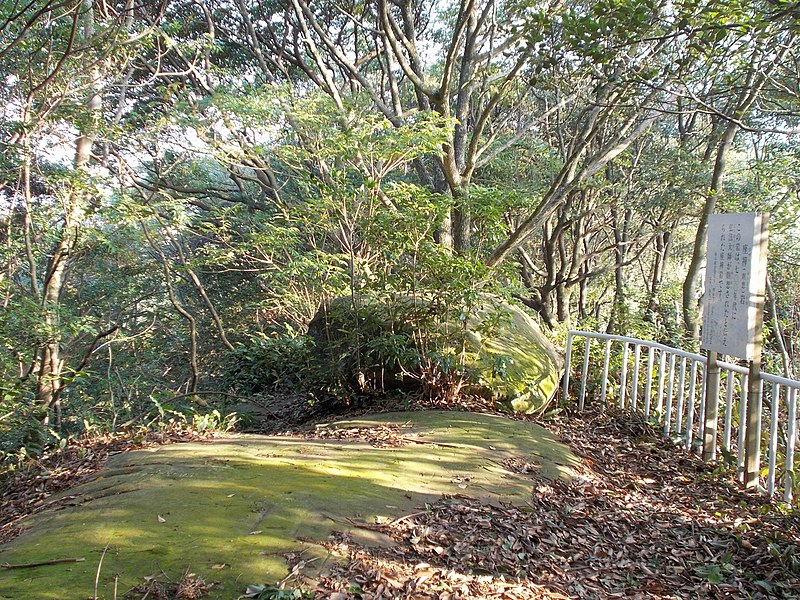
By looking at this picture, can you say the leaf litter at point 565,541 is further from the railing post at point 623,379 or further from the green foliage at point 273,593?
the railing post at point 623,379

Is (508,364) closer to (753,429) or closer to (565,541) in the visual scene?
(753,429)

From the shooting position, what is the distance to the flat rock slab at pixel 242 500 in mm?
2822

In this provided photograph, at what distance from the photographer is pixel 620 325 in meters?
11.7

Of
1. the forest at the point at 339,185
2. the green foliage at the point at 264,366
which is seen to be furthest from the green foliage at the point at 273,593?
the green foliage at the point at 264,366

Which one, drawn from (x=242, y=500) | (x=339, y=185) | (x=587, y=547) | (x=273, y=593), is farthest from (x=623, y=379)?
(x=273, y=593)

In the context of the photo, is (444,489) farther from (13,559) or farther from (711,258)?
(711,258)

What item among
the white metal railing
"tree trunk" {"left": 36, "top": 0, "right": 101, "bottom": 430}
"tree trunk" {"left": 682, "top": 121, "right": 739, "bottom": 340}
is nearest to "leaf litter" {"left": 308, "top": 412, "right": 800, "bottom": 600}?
the white metal railing

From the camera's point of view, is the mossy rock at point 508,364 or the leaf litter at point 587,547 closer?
the leaf litter at point 587,547

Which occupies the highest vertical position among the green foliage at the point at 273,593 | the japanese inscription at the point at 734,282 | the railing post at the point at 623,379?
the japanese inscription at the point at 734,282

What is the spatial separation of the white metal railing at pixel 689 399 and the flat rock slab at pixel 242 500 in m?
1.49

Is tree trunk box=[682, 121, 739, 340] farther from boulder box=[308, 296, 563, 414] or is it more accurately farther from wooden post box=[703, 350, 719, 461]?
wooden post box=[703, 350, 719, 461]

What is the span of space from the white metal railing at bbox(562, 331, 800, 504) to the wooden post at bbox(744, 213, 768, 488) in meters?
0.07

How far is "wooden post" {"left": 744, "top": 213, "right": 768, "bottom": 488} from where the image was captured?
511cm

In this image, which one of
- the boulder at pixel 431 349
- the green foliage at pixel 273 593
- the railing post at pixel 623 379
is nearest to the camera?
the green foliage at pixel 273 593
